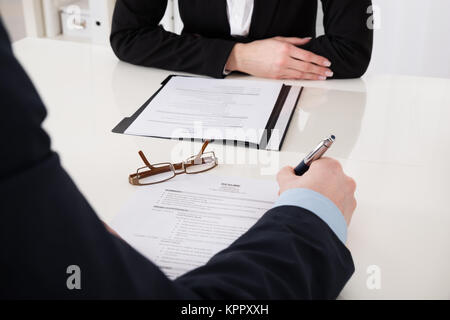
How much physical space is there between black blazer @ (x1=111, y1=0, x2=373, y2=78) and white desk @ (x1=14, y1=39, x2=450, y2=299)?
0.16 feet

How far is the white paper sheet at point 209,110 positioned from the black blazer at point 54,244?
517 millimetres

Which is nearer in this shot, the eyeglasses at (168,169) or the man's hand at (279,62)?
the eyeglasses at (168,169)

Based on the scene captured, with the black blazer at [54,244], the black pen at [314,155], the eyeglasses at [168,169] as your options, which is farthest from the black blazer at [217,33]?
the black blazer at [54,244]

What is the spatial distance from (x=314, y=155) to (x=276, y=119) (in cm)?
32

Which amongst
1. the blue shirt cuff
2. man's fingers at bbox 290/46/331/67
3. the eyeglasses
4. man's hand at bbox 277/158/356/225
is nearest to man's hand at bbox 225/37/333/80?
man's fingers at bbox 290/46/331/67

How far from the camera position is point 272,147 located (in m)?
1.05

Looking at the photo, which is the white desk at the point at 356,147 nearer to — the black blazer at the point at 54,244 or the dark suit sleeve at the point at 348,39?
the dark suit sleeve at the point at 348,39

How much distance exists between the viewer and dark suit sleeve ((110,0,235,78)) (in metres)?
1.41

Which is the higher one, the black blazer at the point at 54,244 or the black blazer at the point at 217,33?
the black blazer at the point at 54,244

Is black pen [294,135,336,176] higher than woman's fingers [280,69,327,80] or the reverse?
higher

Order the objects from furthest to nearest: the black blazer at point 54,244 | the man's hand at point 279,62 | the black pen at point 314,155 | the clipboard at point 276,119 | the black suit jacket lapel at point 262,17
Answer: the black suit jacket lapel at point 262,17, the man's hand at point 279,62, the clipboard at point 276,119, the black pen at point 314,155, the black blazer at point 54,244

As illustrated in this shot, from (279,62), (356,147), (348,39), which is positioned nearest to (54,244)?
(356,147)

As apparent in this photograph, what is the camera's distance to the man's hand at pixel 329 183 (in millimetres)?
760

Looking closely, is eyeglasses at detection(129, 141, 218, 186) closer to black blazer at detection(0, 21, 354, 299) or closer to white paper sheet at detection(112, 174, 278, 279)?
white paper sheet at detection(112, 174, 278, 279)
